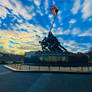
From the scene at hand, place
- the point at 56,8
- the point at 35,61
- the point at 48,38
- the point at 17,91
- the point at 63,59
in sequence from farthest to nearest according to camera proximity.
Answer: the point at 56,8
the point at 48,38
the point at 35,61
the point at 63,59
the point at 17,91

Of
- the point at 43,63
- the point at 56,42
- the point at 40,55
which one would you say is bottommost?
the point at 43,63

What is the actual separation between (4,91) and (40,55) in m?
21.8

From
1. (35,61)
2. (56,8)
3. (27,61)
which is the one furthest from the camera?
(56,8)

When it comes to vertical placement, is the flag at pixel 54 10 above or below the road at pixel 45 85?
above

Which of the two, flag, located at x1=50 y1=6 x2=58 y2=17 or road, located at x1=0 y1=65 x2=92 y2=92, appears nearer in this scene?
road, located at x1=0 y1=65 x2=92 y2=92

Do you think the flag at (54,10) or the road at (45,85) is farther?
the flag at (54,10)

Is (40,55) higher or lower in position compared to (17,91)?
higher

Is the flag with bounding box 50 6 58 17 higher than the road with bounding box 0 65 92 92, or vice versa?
the flag with bounding box 50 6 58 17

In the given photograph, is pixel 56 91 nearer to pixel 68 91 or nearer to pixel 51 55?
pixel 68 91

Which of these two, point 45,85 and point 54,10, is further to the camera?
point 54,10

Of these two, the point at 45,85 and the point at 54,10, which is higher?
the point at 54,10

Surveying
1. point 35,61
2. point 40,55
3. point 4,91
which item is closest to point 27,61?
point 35,61

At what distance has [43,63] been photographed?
1033 inches

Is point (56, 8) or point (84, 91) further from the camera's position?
point (56, 8)
